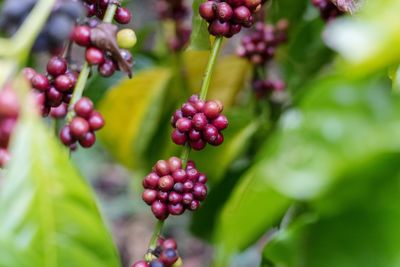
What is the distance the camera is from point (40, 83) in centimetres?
78

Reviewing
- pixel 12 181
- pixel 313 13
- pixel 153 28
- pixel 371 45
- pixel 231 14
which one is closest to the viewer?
pixel 371 45

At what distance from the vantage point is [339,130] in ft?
1.66

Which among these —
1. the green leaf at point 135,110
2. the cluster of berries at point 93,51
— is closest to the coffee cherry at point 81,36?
the cluster of berries at point 93,51

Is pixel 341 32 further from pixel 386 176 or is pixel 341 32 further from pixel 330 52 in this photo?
pixel 330 52

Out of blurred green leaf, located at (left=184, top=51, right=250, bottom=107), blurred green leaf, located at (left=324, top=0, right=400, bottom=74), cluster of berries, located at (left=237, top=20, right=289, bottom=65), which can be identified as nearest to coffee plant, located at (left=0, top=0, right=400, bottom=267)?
blurred green leaf, located at (left=324, top=0, right=400, bottom=74)

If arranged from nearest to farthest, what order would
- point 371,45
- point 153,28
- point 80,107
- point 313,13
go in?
point 371,45 < point 80,107 < point 313,13 < point 153,28

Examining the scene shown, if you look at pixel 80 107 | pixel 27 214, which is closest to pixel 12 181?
pixel 27 214

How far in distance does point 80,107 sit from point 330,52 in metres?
0.92

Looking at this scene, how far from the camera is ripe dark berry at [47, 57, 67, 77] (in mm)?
790

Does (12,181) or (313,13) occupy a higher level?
(12,181)

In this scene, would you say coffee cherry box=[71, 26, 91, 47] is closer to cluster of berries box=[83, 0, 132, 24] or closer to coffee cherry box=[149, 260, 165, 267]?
cluster of berries box=[83, 0, 132, 24]

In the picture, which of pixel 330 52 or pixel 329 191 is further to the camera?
pixel 330 52

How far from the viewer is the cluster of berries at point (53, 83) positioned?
0.78 meters

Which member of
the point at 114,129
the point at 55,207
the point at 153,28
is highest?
the point at 55,207
